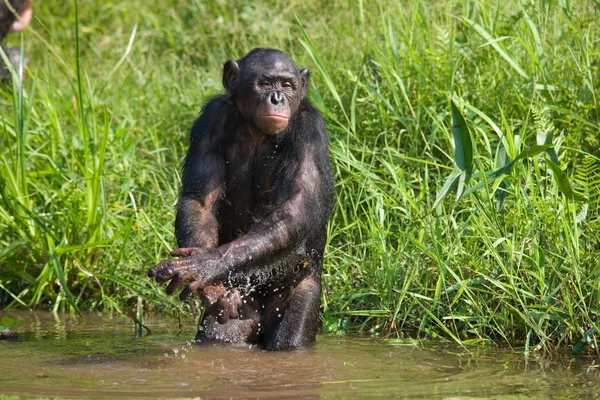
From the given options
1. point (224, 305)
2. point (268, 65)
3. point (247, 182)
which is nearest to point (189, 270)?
point (224, 305)

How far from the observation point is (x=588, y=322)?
4.86 meters

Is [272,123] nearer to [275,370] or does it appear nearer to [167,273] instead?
[167,273]

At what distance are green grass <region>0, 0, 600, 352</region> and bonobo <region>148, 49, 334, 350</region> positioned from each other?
475mm

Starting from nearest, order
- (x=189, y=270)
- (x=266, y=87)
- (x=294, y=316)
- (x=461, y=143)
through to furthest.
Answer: (x=189, y=270)
(x=461, y=143)
(x=294, y=316)
(x=266, y=87)

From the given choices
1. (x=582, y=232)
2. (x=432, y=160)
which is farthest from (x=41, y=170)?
(x=582, y=232)

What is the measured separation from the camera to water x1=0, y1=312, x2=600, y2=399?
13.2ft

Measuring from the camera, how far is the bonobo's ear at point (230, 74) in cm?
552

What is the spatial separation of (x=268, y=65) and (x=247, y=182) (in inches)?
25.5

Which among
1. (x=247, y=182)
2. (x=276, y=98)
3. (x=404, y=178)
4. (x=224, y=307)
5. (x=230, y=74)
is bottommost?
(x=224, y=307)

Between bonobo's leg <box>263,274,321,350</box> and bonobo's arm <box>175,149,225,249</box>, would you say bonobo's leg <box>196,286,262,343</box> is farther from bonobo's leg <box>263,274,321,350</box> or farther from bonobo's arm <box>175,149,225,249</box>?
bonobo's arm <box>175,149,225,249</box>

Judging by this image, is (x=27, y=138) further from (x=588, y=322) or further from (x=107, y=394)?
(x=588, y=322)

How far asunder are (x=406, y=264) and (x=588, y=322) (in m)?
1.17

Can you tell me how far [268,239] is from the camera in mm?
4984

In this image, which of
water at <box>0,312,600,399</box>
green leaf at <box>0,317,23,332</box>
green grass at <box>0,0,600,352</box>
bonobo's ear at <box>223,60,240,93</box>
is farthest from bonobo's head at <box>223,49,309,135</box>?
green leaf at <box>0,317,23,332</box>
